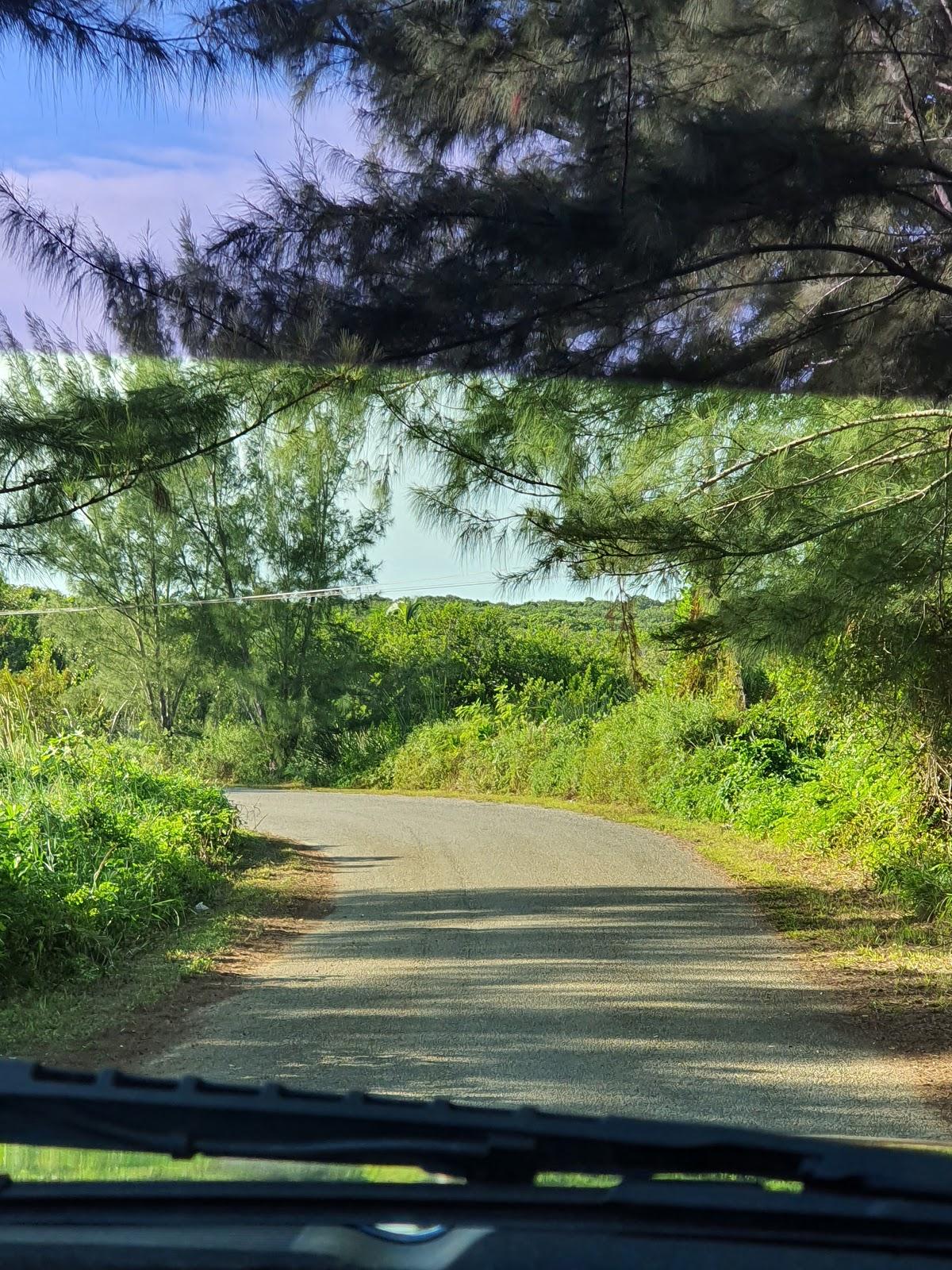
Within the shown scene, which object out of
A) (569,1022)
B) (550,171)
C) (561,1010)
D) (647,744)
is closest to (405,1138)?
(550,171)

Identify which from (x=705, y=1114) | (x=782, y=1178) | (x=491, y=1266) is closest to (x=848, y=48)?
(x=705, y=1114)

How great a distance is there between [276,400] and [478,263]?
1.12 metres

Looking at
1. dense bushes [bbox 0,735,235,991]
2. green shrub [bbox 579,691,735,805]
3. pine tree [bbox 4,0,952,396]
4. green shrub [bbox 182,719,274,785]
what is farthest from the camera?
green shrub [bbox 182,719,274,785]

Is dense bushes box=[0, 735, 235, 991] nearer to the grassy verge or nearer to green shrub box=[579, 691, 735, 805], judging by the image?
the grassy verge

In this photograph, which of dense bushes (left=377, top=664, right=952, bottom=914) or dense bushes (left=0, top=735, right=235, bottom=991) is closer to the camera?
dense bushes (left=0, top=735, right=235, bottom=991)

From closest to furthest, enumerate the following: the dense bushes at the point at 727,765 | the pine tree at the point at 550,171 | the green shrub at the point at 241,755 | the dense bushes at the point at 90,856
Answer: the pine tree at the point at 550,171, the dense bushes at the point at 90,856, the dense bushes at the point at 727,765, the green shrub at the point at 241,755

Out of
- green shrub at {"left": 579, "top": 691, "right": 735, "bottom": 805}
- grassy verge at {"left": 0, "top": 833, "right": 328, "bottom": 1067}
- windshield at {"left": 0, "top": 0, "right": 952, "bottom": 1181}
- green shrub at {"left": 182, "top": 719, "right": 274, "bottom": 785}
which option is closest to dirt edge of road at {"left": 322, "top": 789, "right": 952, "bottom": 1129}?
windshield at {"left": 0, "top": 0, "right": 952, "bottom": 1181}

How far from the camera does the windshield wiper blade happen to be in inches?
71.5

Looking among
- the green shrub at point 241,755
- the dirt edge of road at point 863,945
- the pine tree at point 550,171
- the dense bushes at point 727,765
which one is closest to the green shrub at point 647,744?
the dense bushes at point 727,765

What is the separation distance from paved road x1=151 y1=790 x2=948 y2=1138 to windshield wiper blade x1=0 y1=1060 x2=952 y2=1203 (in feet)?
11.0

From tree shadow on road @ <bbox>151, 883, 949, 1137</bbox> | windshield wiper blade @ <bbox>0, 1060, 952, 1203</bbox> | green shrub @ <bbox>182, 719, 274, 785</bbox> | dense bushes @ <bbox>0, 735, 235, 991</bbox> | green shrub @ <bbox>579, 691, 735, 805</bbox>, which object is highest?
green shrub @ <bbox>182, 719, 274, 785</bbox>

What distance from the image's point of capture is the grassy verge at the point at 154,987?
21.1 feet

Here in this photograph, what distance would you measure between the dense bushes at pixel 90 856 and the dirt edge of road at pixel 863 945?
494 centimetres

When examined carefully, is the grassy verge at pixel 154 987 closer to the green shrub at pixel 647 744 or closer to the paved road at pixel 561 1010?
the paved road at pixel 561 1010
